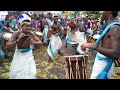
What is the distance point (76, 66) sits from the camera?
412 centimetres

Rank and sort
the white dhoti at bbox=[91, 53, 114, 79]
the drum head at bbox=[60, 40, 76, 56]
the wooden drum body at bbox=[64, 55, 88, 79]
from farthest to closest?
the drum head at bbox=[60, 40, 76, 56], the wooden drum body at bbox=[64, 55, 88, 79], the white dhoti at bbox=[91, 53, 114, 79]

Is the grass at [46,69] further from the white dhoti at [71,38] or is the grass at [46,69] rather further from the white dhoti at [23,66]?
the white dhoti at [71,38]

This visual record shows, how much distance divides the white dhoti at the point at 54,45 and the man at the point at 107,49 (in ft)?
8.42

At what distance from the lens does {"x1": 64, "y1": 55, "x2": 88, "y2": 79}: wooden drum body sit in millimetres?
4102

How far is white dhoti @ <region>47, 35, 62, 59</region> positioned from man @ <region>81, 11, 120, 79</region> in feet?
8.42

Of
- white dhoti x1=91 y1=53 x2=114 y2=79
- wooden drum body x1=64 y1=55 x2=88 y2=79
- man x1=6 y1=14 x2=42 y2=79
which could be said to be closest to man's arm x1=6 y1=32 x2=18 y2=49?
man x1=6 y1=14 x2=42 y2=79

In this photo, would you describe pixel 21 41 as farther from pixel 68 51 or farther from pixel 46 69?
pixel 68 51

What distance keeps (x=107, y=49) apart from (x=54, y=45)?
3.17 meters

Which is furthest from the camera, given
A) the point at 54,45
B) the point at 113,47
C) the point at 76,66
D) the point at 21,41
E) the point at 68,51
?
the point at 54,45

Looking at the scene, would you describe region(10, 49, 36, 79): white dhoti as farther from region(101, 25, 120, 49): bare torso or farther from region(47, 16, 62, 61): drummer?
region(47, 16, 62, 61): drummer

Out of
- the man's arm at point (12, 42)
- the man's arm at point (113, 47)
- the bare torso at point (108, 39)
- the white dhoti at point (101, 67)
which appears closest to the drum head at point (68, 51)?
the man's arm at point (12, 42)

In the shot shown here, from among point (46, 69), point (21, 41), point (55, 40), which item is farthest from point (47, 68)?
point (55, 40)

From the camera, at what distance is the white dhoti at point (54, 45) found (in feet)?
21.2

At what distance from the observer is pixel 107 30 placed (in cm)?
372
